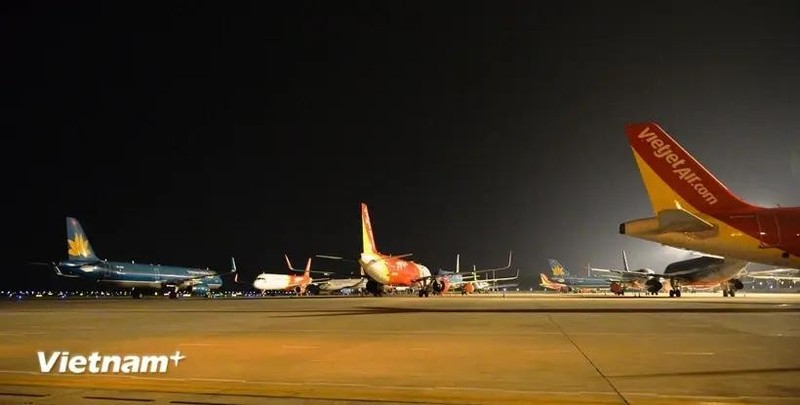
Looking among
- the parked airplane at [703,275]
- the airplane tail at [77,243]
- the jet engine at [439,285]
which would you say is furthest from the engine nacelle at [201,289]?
the parked airplane at [703,275]

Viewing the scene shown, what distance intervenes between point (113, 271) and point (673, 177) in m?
56.5

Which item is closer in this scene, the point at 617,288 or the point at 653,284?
the point at 653,284

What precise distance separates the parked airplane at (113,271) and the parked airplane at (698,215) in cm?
5454

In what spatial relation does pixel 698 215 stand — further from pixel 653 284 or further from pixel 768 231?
pixel 653 284

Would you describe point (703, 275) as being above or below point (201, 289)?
above

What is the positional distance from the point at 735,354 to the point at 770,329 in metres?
7.13

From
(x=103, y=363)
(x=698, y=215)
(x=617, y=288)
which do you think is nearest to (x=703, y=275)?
(x=617, y=288)

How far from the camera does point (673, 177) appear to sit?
2506cm

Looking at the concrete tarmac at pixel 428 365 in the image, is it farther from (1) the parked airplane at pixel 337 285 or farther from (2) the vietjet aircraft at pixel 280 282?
(1) the parked airplane at pixel 337 285

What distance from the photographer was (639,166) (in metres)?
25.5

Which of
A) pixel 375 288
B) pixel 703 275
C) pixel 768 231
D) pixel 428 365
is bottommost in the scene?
pixel 375 288

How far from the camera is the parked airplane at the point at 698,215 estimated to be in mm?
24453

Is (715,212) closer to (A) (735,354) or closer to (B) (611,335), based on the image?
(B) (611,335)

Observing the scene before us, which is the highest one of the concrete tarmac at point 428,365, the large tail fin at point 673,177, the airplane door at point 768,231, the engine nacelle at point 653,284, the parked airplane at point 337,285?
the large tail fin at point 673,177
